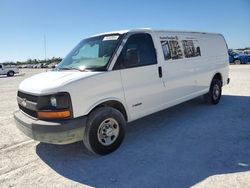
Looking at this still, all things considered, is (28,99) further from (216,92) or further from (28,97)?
(216,92)

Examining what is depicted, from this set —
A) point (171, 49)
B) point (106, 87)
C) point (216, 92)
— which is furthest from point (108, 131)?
point (216, 92)

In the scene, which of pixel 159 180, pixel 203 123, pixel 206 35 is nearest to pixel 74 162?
pixel 159 180

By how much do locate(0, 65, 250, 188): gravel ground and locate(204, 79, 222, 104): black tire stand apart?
4.73 feet

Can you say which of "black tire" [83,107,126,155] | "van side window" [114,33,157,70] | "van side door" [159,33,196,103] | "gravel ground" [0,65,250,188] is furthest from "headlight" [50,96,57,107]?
"van side door" [159,33,196,103]

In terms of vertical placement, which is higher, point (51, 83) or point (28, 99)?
point (51, 83)

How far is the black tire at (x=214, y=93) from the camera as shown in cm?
749

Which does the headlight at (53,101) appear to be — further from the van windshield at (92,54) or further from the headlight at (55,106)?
the van windshield at (92,54)

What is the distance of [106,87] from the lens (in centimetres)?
424

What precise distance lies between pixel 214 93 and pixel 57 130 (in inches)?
214

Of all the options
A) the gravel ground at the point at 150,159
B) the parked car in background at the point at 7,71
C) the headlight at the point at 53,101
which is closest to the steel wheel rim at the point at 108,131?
the gravel ground at the point at 150,159

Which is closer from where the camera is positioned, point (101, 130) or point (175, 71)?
point (101, 130)

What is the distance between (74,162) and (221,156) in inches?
95.4

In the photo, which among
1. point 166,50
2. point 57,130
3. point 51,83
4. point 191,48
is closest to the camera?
point 57,130

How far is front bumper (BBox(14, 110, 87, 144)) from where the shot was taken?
3.74 m
